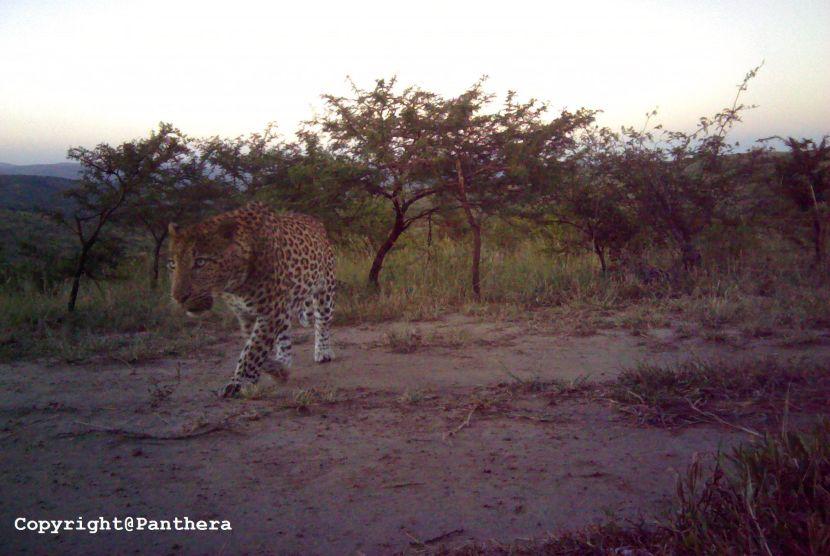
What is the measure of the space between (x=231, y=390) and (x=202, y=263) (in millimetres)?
1276

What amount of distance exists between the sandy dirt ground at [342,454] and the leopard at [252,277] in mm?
440

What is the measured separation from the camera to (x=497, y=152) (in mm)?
11211

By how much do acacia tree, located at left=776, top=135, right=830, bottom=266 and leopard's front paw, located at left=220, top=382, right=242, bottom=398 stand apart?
10.6m

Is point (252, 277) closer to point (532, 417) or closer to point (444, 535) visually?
point (532, 417)

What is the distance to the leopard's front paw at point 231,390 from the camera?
6344mm

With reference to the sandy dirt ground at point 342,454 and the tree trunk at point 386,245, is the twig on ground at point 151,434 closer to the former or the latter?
the sandy dirt ground at point 342,454

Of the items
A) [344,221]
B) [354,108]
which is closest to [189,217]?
[344,221]

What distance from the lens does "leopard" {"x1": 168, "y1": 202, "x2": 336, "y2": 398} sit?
6520 millimetres

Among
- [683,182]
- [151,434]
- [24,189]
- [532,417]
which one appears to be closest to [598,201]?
[683,182]

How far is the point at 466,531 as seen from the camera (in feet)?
12.1

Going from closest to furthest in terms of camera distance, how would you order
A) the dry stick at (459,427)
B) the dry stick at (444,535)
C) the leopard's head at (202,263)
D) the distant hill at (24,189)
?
1. the dry stick at (444,535)
2. the dry stick at (459,427)
3. the leopard's head at (202,263)
4. the distant hill at (24,189)

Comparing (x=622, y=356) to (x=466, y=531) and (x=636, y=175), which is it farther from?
(x=636, y=175)

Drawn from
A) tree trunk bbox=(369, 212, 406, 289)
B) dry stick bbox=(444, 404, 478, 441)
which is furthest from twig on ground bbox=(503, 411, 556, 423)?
tree trunk bbox=(369, 212, 406, 289)

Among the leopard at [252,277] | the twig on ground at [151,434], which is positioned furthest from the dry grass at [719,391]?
the leopard at [252,277]
